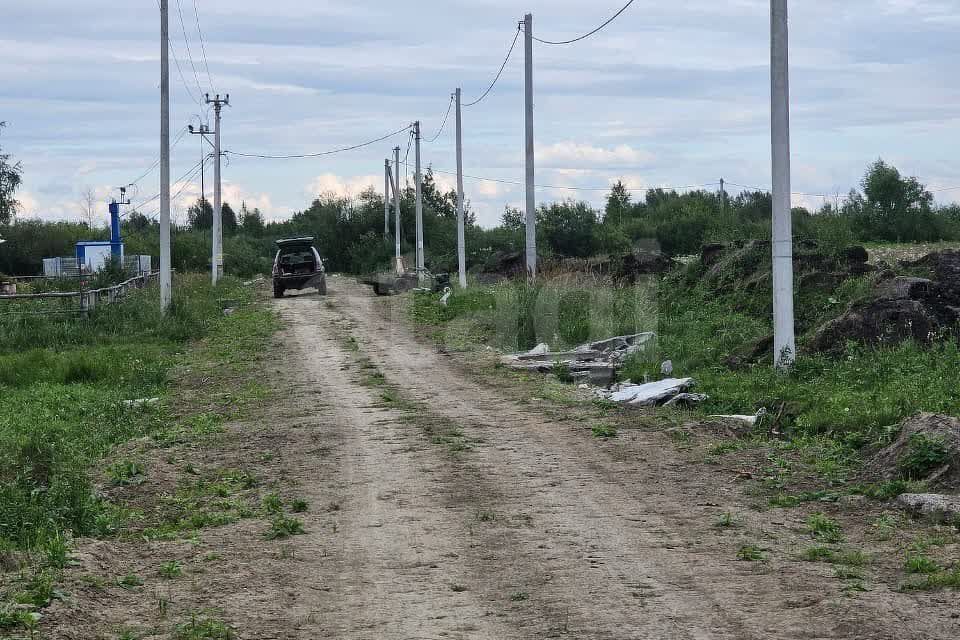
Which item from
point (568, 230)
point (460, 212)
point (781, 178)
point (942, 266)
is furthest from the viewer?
point (568, 230)

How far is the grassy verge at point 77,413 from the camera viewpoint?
7234 millimetres

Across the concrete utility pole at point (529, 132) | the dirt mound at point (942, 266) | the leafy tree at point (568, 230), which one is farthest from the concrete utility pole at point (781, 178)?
the leafy tree at point (568, 230)

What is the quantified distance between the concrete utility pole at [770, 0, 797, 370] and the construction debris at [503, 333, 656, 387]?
A: 2.92 metres

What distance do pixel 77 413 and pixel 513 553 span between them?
886cm

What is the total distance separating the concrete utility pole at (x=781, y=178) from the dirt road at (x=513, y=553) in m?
3.52

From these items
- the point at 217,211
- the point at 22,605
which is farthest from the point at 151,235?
the point at 22,605

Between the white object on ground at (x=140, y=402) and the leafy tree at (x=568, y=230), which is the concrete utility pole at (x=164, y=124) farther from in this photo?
the leafy tree at (x=568, y=230)

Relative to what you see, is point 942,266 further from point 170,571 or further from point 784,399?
point 170,571

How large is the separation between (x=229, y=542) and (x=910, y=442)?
18.6 feet

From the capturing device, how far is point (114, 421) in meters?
13.1

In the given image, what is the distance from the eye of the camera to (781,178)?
564 inches

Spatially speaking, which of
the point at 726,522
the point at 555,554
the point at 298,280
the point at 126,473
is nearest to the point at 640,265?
the point at 298,280

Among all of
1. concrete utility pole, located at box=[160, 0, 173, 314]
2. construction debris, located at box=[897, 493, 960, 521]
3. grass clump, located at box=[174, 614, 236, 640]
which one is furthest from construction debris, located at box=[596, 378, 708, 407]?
concrete utility pole, located at box=[160, 0, 173, 314]

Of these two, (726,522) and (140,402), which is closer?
(726,522)
